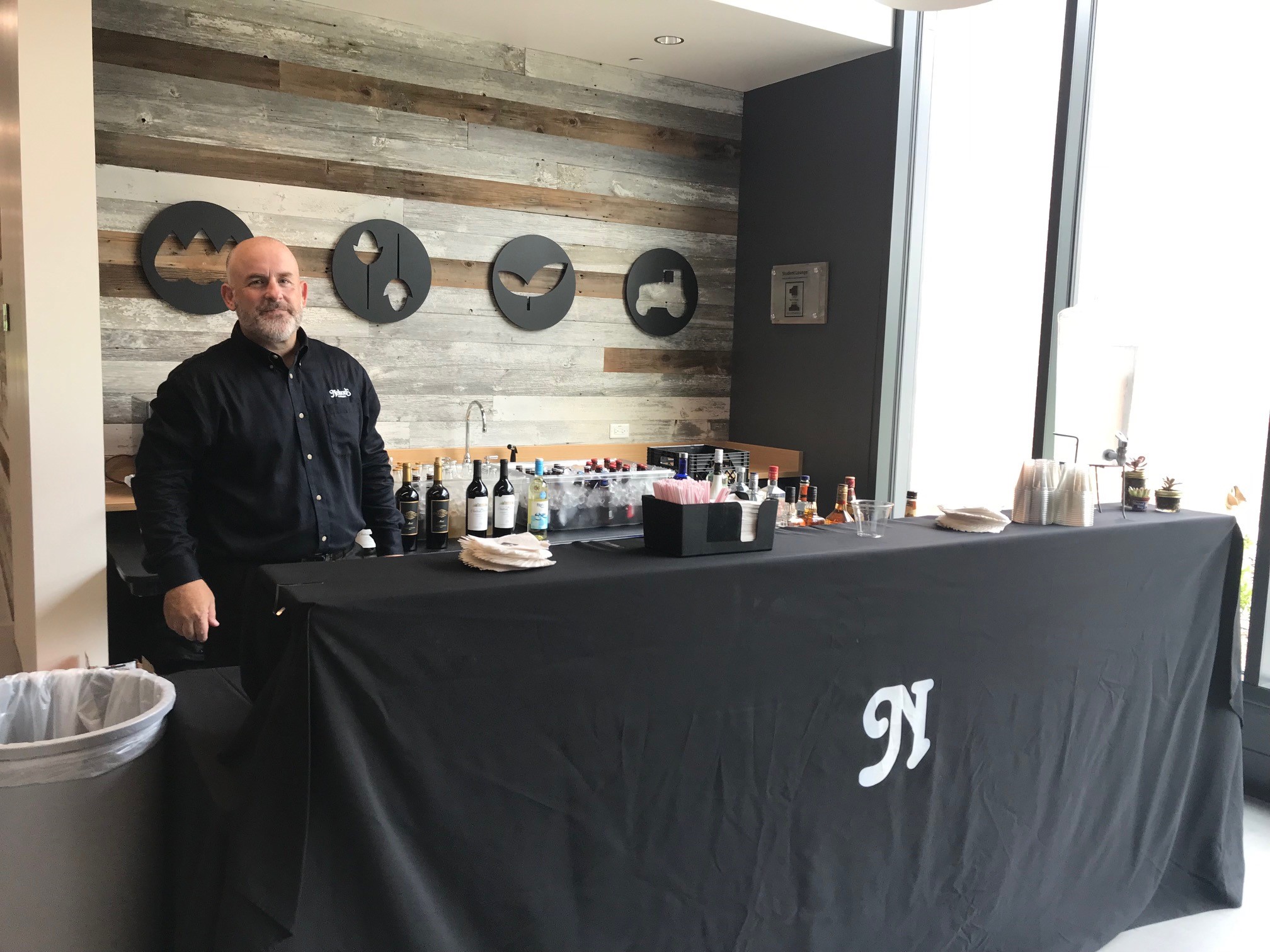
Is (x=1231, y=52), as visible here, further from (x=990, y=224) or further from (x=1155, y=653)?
(x=1155, y=653)

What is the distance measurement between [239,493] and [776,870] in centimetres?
167

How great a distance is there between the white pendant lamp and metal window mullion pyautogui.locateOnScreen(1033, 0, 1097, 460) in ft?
7.25

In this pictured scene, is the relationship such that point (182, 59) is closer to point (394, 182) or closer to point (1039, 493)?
point (394, 182)

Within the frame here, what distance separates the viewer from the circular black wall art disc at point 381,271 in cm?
430

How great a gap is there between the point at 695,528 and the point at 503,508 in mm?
1759

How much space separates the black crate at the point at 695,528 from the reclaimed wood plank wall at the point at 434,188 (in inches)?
104

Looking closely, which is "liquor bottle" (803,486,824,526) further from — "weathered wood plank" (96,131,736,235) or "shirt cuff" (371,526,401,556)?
"weathered wood plank" (96,131,736,235)

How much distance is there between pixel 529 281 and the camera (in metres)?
4.81

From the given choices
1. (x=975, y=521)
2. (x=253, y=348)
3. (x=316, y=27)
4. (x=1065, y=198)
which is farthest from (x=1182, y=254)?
(x=316, y=27)

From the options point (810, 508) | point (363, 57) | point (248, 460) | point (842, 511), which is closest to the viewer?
point (248, 460)

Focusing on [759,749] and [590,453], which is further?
[590,453]

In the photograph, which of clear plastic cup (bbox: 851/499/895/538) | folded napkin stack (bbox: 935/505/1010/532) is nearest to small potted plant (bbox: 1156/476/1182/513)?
folded napkin stack (bbox: 935/505/1010/532)

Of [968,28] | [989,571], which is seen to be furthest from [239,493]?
[968,28]

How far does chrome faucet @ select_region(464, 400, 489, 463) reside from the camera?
471 cm
